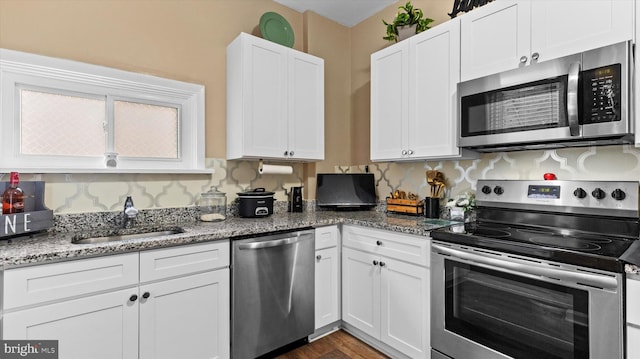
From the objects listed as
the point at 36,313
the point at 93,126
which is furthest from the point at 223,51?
the point at 36,313

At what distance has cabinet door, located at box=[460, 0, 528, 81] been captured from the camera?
1734mm

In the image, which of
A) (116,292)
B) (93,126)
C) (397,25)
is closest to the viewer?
(116,292)

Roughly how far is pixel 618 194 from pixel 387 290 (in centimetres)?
135

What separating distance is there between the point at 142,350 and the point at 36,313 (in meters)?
0.50

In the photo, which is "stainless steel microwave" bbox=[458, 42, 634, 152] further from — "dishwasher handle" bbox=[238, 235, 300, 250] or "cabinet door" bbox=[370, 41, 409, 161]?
"dishwasher handle" bbox=[238, 235, 300, 250]

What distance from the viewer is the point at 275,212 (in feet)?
8.96

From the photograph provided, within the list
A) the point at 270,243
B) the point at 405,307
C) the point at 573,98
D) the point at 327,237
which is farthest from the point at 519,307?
the point at 270,243

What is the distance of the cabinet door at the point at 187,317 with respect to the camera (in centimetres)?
159

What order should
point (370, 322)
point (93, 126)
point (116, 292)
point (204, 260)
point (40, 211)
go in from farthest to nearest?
point (370, 322) < point (93, 126) < point (204, 260) < point (40, 211) < point (116, 292)

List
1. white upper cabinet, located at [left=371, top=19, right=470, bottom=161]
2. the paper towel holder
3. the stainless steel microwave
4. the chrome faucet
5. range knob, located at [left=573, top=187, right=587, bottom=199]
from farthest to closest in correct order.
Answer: the paper towel holder → white upper cabinet, located at [left=371, top=19, right=470, bottom=161] → the chrome faucet → range knob, located at [left=573, top=187, right=587, bottom=199] → the stainless steel microwave

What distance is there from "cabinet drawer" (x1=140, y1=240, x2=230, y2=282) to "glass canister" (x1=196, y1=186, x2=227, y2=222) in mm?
543

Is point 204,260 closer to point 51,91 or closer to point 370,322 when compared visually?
point 370,322

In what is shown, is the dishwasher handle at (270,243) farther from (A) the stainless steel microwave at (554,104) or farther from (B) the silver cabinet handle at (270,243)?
(A) the stainless steel microwave at (554,104)

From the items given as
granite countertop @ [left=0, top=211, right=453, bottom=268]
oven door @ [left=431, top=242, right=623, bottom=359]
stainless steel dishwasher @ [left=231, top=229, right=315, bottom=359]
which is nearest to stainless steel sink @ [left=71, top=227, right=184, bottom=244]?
granite countertop @ [left=0, top=211, right=453, bottom=268]
